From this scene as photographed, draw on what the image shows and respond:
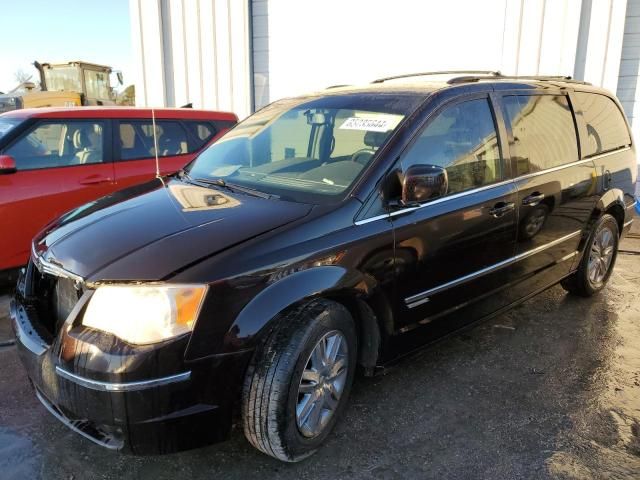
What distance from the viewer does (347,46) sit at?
8.49 meters

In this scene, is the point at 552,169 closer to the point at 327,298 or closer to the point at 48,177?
the point at 327,298

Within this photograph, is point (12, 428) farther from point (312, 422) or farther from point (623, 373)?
point (623, 373)

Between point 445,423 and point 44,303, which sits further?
point 445,423

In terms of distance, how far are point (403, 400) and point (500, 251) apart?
1101mm

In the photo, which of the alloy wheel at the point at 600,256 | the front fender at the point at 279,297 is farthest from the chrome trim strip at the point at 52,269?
the alloy wheel at the point at 600,256

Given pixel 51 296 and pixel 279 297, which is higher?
pixel 279 297

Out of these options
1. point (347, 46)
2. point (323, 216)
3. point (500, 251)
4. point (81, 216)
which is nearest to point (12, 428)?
point (81, 216)

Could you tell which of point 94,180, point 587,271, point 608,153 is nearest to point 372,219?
point 587,271

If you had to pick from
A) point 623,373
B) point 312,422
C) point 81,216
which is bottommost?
point 623,373

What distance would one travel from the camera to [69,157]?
4793 millimetres

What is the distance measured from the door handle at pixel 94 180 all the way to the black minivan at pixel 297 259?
5.97 feet

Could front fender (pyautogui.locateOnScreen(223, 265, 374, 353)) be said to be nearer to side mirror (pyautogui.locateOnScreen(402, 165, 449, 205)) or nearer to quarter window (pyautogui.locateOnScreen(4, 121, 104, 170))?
side mirror (pyautogui.locateOnScreen(402, 165, 449, 205))

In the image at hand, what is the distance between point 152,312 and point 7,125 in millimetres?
3642

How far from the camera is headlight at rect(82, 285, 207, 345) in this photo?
1976mm
